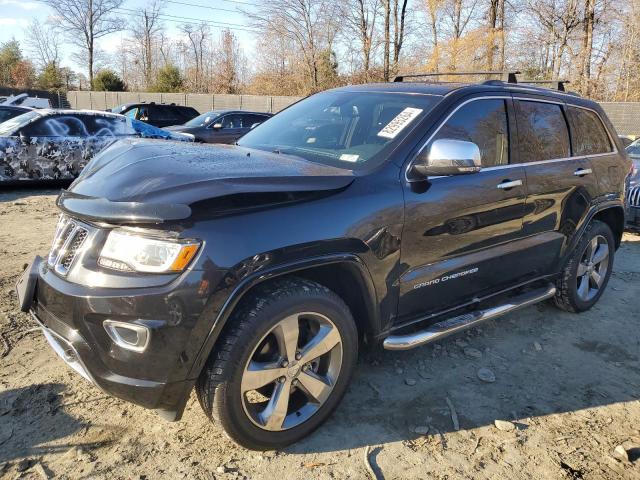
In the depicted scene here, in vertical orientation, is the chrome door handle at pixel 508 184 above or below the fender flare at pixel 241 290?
above

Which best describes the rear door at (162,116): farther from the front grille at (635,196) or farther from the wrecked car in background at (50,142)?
the front grille at (635,196)

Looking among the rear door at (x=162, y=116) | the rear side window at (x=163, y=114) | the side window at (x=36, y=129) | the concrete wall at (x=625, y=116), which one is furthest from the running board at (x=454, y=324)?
the concrete wall at (x=625, y=116)

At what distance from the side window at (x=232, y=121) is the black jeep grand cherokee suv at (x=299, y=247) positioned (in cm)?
1014

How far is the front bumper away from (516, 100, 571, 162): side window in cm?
260

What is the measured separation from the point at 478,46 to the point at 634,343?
A: 89.7ft

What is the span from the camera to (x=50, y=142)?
8.85 meters

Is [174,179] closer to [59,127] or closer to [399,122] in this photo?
[399,122]

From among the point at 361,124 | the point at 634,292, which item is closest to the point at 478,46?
the point at 634,292

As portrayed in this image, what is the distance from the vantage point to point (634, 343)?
13.4ft

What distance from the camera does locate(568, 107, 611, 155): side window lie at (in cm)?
419

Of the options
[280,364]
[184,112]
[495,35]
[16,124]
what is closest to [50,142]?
[16,124]

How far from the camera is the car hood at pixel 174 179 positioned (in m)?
2.17

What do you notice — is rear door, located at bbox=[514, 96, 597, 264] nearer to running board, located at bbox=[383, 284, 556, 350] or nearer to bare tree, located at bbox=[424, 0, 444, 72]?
running board, located at bbox=[383, 284, 556, 350]

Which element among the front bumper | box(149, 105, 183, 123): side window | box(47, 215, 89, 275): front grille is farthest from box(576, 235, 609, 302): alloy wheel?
box(149, 105, 183, 123): side window
